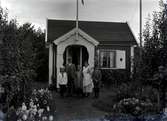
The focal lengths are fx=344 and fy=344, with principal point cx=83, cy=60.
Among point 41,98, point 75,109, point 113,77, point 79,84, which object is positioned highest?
point 113,77

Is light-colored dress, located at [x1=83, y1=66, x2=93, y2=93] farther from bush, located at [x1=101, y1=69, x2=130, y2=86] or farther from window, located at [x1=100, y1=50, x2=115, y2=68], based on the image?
window, located at [x1=100, y1=50, x2=115, y2=68]

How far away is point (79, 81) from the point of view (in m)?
18.2

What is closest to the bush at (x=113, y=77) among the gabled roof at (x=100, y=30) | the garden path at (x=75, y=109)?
the gabled roof at (x=100, y=30)

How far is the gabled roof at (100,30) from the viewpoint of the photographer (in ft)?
78.5

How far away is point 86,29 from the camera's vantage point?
26.0 metres

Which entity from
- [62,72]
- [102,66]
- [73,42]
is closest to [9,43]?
[62,72]

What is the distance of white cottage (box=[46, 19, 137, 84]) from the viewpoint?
21.5 metres

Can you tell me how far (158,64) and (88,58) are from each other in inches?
462

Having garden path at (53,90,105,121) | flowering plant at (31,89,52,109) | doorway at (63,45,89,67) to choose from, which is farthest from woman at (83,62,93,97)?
doorway at (63,45,89,67)

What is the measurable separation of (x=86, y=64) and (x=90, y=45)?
167 inches

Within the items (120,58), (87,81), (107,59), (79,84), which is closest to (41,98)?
(87,81)

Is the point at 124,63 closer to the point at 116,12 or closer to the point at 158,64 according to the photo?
the point at 116,12

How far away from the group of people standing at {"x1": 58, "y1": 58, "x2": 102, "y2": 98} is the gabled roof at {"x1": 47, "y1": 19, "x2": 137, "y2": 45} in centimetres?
511

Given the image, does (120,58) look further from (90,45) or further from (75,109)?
(75,109)
